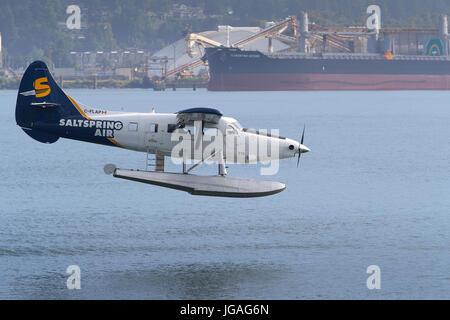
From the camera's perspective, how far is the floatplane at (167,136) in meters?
22.9

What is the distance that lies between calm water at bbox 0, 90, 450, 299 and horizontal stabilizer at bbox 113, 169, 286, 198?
65.6 inches

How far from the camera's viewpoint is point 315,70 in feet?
440

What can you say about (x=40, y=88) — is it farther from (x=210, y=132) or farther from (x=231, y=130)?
(x=231, y=130)

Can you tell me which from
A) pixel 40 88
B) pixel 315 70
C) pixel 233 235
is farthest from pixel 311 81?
pixel 40 88

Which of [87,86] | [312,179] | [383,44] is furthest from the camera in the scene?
[87,86]

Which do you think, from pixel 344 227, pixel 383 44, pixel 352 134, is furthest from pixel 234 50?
pixel 344 227

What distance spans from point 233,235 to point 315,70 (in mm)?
110030

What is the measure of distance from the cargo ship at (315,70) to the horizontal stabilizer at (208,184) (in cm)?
10732

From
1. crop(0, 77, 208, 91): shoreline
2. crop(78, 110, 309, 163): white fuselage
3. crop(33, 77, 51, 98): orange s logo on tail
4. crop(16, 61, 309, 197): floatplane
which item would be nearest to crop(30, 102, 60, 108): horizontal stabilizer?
crop(16, 61, 309, 197): floatplane

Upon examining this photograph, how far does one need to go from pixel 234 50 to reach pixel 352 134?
2583 inches

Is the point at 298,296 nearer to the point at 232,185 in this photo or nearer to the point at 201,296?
the point at 201,296

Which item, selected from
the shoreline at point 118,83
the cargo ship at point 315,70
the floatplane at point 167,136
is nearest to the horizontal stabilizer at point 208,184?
the floatplane at point 167,136

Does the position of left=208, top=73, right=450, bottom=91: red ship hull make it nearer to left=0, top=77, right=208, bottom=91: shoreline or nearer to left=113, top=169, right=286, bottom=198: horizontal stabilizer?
left=0, top=77, right=208, bottom=91: shoreline

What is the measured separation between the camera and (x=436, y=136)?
6712 centimetres
